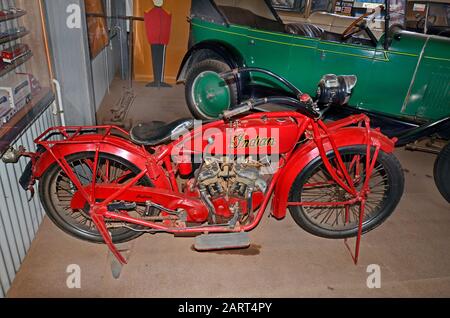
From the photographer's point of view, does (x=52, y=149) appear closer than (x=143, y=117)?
Yes

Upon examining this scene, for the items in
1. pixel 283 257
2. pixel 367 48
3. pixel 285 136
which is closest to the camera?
pixel 285 136

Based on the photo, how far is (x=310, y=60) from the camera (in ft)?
12.8

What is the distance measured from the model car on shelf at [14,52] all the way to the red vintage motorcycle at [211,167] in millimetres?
569

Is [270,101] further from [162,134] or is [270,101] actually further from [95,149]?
[95,149]

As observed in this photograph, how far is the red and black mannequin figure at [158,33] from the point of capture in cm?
534

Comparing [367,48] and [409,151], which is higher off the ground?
[367,48]

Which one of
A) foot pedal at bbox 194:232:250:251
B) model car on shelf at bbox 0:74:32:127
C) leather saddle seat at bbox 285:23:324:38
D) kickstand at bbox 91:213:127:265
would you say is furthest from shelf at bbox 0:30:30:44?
leather saddle seat at bbox 285:23:324:38

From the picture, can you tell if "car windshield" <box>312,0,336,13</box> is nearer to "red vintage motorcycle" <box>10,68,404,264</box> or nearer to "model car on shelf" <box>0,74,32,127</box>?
"red vintage motorcycle" <box>10,68,404,264</box>

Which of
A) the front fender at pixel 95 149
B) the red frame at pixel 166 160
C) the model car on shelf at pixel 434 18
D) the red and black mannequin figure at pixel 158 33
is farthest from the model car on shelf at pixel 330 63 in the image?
the front fender at pixel 95 149

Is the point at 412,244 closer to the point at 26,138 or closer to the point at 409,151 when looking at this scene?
the point at 409,151

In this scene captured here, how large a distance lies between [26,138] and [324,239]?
2.36 metres

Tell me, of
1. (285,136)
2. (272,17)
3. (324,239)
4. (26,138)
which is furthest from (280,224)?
(272,17)

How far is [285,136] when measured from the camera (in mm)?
2234

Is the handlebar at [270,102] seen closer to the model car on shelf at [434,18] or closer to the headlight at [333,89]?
the headlight at [333,89]
